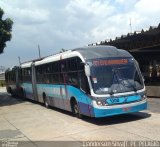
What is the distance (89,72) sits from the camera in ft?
43.9

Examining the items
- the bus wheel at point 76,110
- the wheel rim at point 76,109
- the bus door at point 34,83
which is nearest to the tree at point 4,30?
the bus door at point 34,83

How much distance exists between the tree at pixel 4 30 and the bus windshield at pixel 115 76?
13285 mm

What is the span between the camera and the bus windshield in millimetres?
13461

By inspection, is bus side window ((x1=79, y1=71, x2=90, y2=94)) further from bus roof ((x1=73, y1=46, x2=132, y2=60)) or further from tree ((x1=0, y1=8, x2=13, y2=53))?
tree ((x1=0, y1=8, x2=13, y2=53))

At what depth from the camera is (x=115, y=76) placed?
13711 millimetres

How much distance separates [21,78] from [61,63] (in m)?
13.2

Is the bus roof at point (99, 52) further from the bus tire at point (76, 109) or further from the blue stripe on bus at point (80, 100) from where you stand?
the bus tire at point (76, 109)

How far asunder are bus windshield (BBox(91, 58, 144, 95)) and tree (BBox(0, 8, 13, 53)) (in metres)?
13.3

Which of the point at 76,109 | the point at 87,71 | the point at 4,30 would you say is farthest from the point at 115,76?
the point at 4,30

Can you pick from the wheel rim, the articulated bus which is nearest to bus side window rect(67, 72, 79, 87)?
the articulated bus

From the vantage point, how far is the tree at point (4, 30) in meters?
25.7

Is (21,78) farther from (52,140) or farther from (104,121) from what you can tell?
(52,140)

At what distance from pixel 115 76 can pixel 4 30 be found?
13904mm

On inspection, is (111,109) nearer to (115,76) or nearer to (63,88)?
(115,76)
